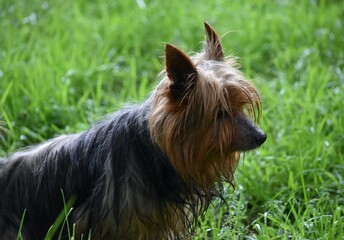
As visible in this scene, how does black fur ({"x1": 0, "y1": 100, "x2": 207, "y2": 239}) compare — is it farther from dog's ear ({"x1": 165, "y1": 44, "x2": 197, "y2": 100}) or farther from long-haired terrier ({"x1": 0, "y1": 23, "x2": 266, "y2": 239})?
dog's ear ({"x1": 165, "y1": 44, "x2": 197, "y2": 100})

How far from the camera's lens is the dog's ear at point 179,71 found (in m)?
2.94

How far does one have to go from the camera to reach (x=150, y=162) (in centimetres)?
329

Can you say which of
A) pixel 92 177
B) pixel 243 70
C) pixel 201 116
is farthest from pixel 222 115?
pixel 243 70

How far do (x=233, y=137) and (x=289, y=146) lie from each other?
5.08 feet

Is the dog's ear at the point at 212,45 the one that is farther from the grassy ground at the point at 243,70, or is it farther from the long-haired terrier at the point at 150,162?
the grassy ground at the point at 243,70

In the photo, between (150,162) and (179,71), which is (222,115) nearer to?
(179,71)

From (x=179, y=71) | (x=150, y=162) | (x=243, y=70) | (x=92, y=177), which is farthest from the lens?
(x=243, y=70)

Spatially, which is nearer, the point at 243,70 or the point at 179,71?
the point at 179,71


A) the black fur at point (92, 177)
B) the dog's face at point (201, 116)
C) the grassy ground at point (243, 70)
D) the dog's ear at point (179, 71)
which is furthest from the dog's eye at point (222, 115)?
the grassy ground at point (243, 70)

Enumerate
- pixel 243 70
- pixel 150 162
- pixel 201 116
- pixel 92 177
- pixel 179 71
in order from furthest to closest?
pixel 243 70, pixel 92 177, pixel 150 162, pixel 201 116, pixel 179 71

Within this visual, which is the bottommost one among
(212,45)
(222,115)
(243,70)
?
(243,70)

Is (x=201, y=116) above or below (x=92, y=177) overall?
above

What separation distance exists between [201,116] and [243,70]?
115 inches

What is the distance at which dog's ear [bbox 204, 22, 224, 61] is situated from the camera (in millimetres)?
3359
